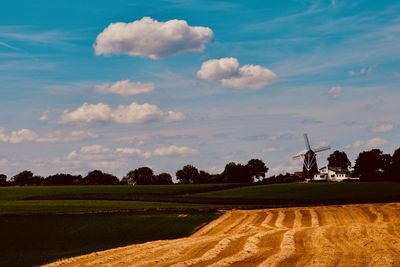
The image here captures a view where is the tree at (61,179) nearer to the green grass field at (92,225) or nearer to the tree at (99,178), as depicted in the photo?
the tree at (99,178)

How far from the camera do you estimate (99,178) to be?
632 feet

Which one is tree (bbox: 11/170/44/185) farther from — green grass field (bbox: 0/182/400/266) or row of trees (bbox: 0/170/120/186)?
green grass field (bbox: 0/182/400/266)

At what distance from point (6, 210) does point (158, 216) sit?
69.7ft

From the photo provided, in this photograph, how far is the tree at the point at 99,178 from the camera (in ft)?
624

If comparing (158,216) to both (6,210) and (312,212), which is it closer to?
(312,212)

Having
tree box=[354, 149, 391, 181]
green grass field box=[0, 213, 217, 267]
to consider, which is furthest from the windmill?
green grass field box=[0, 213, 217, 267]

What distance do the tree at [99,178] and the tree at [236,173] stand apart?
34.6 m

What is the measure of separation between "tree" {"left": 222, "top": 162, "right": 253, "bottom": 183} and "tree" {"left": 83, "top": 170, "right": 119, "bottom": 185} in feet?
114

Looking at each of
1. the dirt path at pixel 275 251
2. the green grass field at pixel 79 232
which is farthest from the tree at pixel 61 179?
the dirt path at pixel 275 251

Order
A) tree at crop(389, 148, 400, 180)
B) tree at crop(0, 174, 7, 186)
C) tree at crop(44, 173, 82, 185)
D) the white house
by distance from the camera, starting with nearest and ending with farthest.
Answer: tree at crop(389, 148, 400, 180), tree at crop(0, 174, 7, 186), tree at crop(44, 173, 82, 185), the white house

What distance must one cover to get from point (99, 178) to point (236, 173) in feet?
141

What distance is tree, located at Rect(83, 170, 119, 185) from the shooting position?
190250 mm

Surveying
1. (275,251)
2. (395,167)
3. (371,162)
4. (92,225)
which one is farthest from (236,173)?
(275,251)

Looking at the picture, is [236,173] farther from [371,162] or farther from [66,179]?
[66,179]
